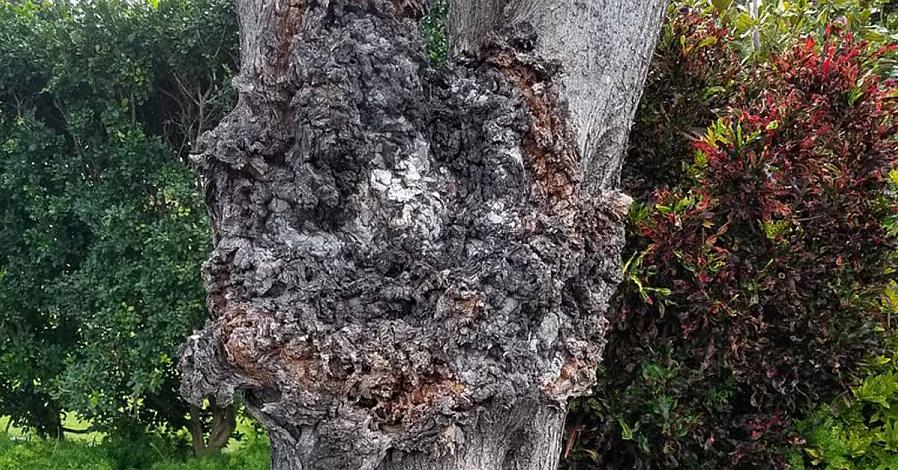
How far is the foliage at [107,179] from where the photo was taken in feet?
11.8

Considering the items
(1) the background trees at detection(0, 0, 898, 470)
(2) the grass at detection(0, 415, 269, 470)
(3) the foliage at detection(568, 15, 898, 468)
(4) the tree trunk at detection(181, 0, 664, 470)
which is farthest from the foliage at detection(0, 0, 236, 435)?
(3) the foliage at detection(568, 15, 898, 468)

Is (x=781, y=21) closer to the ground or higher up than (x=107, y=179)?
higher up

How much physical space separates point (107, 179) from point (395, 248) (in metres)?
3.01

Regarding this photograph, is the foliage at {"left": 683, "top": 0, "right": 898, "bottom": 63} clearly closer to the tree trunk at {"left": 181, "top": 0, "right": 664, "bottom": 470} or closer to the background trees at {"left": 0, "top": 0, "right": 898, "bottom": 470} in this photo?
the background trees at {"left": 0, "top": 0, "right": 898, "bottom": 470}

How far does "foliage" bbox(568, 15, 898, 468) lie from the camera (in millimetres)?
2027

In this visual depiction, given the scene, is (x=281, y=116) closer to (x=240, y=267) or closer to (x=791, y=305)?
(x=240, y=267)

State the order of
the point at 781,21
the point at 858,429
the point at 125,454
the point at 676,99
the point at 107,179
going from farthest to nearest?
the point at 125,454, the point at 107,179, the point at 781,21, the point at 676,99, the point at 858,429

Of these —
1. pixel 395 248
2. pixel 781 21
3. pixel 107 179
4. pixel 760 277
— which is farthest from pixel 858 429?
pixel 107 179

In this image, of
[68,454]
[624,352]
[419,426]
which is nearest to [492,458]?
[419,426]

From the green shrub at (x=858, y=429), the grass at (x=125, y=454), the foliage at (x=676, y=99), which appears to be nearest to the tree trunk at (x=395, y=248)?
the foliage at (x=676, y=99)

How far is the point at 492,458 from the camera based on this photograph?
4.78ft

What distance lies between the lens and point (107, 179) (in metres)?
3.75

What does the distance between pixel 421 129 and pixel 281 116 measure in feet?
1.02

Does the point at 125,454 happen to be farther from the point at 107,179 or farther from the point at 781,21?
the point at 781,21
